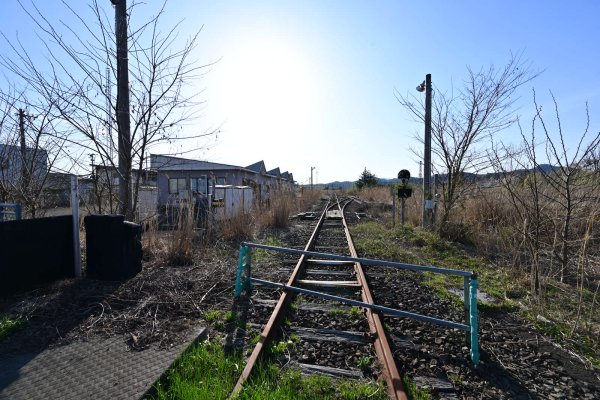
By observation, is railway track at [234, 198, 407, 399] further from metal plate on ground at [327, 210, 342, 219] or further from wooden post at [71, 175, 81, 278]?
metal plate on ground at [327, 210, 342, 219]

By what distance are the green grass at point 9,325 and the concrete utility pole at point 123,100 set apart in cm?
290

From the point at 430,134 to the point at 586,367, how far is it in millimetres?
8851

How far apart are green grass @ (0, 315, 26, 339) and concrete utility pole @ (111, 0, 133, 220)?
2.90 meters

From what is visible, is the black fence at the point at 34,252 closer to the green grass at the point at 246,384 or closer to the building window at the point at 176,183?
the green grass at the point at 246,384

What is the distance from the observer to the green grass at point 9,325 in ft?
11.7

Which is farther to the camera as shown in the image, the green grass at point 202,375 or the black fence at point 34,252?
the black fence at point 34,252

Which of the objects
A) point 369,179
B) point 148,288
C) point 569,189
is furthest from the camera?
point 369,179

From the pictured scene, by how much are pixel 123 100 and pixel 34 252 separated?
2.97 meters

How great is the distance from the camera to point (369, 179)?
185 ft

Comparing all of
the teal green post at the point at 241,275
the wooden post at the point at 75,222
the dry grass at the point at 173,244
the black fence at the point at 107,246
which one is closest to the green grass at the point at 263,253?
the dry grass at the point at 173,244

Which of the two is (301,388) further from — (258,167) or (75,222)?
(258,167)

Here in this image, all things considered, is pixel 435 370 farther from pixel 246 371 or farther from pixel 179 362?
pixel 179 362

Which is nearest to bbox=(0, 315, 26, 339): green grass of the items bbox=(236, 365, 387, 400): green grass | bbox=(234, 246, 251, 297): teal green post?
bbox=(234, 246, 251, 297): teal green post


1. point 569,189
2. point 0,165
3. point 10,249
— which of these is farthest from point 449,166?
point 0,165
